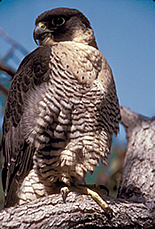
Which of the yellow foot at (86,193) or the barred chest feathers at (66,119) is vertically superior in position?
the barred chest feathers at (66,119)

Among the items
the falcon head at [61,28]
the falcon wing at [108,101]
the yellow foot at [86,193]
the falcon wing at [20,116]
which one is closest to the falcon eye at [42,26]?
the falcon head at [61,28]

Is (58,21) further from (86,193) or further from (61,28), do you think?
(86,193)

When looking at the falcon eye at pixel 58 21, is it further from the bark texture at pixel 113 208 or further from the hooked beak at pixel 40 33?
the bark texture at pixel 113 208

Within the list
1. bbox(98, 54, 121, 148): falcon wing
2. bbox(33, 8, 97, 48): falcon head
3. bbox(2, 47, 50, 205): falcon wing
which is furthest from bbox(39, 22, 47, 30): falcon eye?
bbox(98, 54, 121, 148): falcon wing

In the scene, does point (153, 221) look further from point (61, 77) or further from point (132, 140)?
point (61, 77)

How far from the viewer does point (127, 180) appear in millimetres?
3090

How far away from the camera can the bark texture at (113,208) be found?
203 cm

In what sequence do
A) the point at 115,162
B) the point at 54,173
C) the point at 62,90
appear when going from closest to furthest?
the point at 62,90 < the point at 54,173 < the point at 115,162

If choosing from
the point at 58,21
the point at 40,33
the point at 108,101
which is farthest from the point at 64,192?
the point at 58,21

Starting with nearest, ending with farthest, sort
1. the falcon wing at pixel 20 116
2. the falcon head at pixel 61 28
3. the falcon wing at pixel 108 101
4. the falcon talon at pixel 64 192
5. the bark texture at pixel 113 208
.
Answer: the bark texture at pixel 113 208 → the falcon talon at pixel 64 192 → the falcon wing at pixel 20 116 → the falcon wing at pixel 108 101 → the falcon head at pixel 61 28

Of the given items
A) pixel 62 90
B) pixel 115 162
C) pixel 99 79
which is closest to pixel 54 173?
pixel 62 90

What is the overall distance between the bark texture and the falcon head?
1448 millimetres

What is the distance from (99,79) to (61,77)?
1.24 feet

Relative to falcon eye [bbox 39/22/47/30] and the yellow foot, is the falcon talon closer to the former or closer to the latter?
the yellow foot
